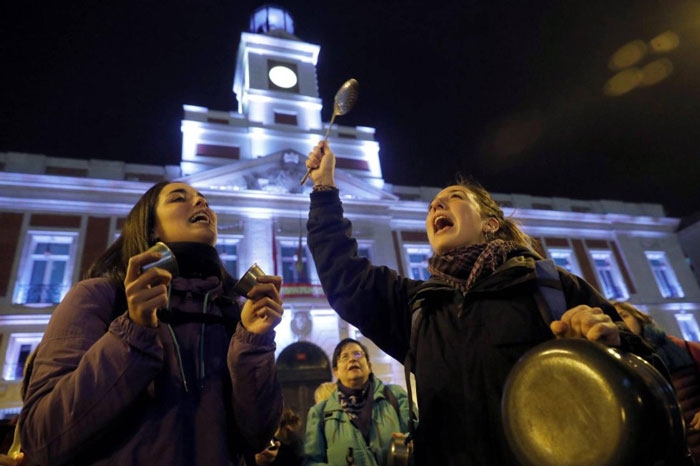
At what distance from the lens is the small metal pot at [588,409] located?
46.3 inches

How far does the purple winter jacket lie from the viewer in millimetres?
1189

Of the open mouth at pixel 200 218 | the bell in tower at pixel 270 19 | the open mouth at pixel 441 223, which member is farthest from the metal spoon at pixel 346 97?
the bell in tower at pixel 270 19

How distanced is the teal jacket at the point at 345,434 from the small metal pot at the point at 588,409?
86.7 inches

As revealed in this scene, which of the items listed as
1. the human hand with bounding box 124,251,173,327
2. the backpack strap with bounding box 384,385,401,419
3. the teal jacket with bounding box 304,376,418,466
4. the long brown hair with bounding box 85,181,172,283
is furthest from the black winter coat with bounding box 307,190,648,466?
the backpack strap with bounding box 384,385,401,419

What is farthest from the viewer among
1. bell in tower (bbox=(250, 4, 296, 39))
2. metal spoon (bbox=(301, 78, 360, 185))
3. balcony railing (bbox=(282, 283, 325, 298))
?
bell in tower (bbox=(250, 4, 296, 39))

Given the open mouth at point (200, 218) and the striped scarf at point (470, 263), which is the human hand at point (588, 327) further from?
the open mouth at point (200, 218)

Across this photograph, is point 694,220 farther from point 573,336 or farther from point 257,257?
point 573,336

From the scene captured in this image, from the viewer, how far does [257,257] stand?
14.2 m

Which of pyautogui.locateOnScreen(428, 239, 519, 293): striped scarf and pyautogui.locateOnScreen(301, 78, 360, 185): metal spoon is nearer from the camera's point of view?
pyautogui.locateOnScreen(428, 239, 519, 293): striped scarf

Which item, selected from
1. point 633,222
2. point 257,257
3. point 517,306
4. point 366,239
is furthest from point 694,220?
point 517,306

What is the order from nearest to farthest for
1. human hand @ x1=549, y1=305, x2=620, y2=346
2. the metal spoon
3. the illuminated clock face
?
1. human hand @ x1=549, y1=305, x2=620, y2=346
2. the metal spoon
3. the illuminated clock face

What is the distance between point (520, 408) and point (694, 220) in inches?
1192

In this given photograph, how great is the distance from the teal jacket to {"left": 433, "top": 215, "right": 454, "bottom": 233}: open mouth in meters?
1.96

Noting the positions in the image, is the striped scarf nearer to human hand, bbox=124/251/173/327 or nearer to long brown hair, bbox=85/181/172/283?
human hand, bbox=124/251/173/327
